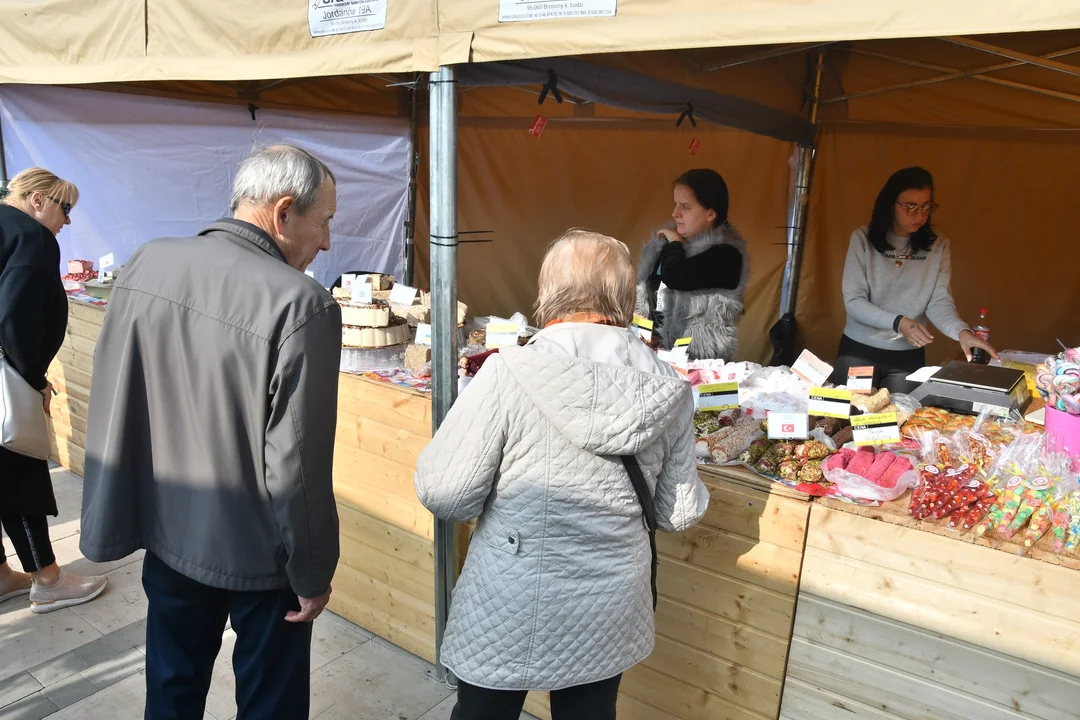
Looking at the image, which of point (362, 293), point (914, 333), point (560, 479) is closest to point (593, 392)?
point (560, 479)

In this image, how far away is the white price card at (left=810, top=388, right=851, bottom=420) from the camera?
6.93 feet

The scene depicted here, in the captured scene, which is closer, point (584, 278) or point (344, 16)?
point (584, 278)

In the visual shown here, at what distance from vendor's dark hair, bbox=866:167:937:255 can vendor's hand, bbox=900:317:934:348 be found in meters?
0.44

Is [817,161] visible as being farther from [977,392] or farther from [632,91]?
[977,392]

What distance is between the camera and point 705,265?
3172mm

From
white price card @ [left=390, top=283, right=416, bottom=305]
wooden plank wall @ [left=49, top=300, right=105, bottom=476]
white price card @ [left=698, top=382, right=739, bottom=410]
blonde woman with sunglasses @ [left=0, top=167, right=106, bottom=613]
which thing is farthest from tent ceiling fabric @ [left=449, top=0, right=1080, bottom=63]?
wooden plank wall @ [left=49, top=300, right=105, bottom=476]

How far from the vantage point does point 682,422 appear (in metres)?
1.62

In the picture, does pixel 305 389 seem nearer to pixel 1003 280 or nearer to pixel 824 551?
pixel 824 551

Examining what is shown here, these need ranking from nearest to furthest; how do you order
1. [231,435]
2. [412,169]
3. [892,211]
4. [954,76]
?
1. [231,435]
2. [892,211]
3. [954,76]
4. [412,169]

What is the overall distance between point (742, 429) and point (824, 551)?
498 millimetres

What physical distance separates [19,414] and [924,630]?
10.3ft

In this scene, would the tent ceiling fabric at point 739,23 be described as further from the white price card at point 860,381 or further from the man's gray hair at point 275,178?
the white price card at point 860,381

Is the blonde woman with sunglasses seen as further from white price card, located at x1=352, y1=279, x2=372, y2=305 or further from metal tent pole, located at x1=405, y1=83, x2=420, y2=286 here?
metal tent pole, located at x1=405, y1=83, x2=420, y2=286

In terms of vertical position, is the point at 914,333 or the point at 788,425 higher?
the point at 914,333
